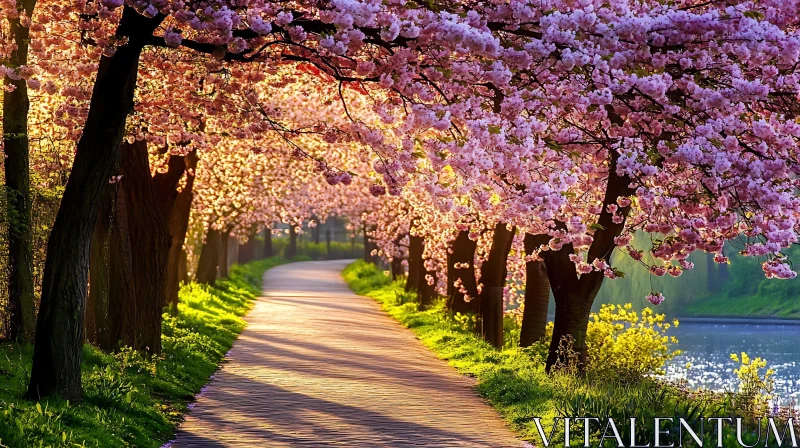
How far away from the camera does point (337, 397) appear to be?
14570 millimetres

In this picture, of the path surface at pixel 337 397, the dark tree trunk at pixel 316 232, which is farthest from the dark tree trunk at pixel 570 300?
the dark tree trunk at pixel 316 232

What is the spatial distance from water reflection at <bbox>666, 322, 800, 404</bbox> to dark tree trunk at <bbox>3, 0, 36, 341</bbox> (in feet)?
32.5

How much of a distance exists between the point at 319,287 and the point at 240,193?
12.2 metres

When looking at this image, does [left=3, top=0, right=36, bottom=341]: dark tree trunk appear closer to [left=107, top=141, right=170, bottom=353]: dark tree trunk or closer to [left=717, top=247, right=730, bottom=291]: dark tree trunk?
[left=107, top=141, right=170, bottom=353]: dark tree trunk

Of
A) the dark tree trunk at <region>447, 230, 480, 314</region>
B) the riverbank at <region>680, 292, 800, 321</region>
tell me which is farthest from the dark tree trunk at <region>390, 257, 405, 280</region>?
the riverbank at <region>680, 292, 800, 321</region>

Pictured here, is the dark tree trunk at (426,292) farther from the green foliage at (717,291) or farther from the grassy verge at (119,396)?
the green foliage at (717,291)

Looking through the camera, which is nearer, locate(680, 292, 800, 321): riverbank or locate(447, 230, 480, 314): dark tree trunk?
locate(447, 230, 480, 314): dark tree trunk

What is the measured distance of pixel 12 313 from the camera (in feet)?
48.2

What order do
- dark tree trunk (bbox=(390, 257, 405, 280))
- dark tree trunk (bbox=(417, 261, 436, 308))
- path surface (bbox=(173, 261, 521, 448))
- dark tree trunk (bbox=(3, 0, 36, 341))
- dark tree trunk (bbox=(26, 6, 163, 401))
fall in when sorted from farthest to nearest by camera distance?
dark tree trunk (bbox=(390, 257, 405, 280))
dark tree trunk (bbox=(417, 261, 436, 308))
dark tree trunk (bbox=(3, 0, 36, 341))
path surface (bbox=(173, 261, 521, 448))
dark tree trunk (bbox=(26, 6, 163, 401))

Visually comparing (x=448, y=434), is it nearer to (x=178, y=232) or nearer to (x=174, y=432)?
(x=174, y=432)

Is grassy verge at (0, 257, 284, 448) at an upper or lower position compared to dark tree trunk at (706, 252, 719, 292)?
upper

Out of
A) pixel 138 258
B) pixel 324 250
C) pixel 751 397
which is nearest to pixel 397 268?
pixel 138 258

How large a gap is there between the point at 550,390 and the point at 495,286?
29.3 ft

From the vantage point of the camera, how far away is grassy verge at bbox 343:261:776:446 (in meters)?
11.2
